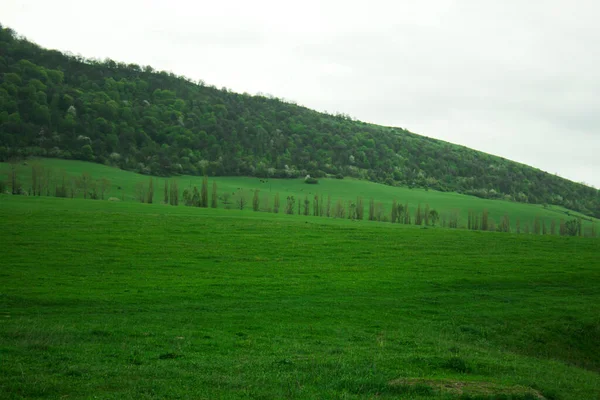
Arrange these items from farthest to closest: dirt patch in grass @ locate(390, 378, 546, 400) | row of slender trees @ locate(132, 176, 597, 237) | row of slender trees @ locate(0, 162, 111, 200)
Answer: row of slender trees @ locate(132, 176, 597, 237)
row of slender trees @ locate(0, 162, 111, 200)
dirt patch in grass @ locate(390, 378, 546, 400)

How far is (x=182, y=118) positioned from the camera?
17850cm

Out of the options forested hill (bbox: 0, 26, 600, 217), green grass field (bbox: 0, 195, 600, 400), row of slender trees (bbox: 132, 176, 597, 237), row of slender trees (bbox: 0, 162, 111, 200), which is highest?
forested hill (bbox: 0, 26, 600, 217)

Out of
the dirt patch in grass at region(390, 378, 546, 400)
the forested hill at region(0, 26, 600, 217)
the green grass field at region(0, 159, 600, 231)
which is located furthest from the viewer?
the forested hill at region(0, 26, 600, 217)

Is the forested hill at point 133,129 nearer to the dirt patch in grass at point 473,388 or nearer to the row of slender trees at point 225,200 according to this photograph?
the row of slender trees at point 225,200

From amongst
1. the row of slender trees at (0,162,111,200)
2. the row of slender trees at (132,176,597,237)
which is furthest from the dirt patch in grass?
the row of slender trees at (132,176,597,237)

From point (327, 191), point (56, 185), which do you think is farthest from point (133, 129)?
point (327, 191)

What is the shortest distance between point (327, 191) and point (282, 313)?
13928 centimetres

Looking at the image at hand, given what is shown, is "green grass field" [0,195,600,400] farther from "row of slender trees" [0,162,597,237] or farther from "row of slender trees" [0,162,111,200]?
"row of slender trees" [0,162,597,237]

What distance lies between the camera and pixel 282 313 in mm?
24109

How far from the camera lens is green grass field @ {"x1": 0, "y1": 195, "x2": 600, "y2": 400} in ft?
41.8

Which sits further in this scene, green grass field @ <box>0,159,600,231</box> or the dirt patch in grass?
green grass field @ <box>0,159,600,231</box>

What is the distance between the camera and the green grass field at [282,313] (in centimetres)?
1274

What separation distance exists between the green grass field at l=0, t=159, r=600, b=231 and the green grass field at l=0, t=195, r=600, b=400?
76.4m

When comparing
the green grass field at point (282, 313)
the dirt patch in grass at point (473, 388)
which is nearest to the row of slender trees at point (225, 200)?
the green grass field at point (282, 313)
